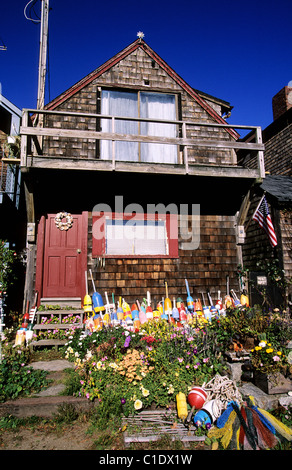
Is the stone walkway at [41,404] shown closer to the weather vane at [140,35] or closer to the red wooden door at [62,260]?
the red wooden door at [62,260]

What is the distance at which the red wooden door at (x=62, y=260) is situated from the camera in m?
7.35

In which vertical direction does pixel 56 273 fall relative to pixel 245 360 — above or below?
above

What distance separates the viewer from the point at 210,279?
315 inches

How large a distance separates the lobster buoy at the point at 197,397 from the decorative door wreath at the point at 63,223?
16.8ft

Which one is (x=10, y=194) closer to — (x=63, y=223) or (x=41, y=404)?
(x=63, y=223)

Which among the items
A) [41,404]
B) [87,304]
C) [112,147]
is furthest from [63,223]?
[41,404]

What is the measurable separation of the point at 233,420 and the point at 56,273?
17.8ft

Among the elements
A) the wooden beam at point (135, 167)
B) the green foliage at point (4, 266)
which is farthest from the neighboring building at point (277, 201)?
the green foliage at point (4, 266)

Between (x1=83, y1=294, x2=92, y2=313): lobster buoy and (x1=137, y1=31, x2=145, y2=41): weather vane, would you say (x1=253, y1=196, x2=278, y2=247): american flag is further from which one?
(x1=137, y1=31, x2=145, y2=41): weather vane

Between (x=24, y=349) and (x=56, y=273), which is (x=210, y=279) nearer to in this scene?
(x=56, y=273)
